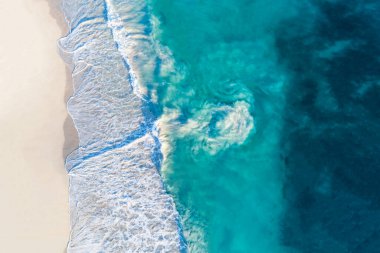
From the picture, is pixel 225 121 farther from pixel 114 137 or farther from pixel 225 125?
pixel 114 137

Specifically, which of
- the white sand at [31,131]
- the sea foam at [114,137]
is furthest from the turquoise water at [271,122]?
the white sand at [31,131]

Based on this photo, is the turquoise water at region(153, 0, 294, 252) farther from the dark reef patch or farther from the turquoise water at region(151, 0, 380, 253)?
the dark reef patch

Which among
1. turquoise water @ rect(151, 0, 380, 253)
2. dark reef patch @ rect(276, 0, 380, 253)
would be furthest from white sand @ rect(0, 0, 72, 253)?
dark reef patch @ rect(276, 0, 380, 253)

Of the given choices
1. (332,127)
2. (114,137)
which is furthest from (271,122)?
(114,137)

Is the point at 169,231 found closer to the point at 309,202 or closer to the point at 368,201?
the point at 309,202

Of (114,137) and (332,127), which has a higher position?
(114,137)
